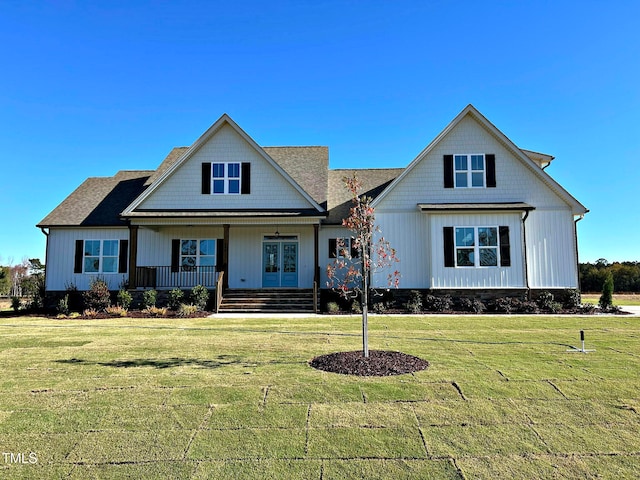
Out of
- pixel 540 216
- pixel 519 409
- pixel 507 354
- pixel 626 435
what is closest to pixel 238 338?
pixel 507 354

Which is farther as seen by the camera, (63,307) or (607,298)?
(63,307)

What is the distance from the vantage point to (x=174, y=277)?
64.8 ft

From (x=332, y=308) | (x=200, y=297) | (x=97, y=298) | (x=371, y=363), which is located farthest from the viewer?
(x=97, y=298)

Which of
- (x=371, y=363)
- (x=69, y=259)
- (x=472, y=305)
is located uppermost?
(x=69, y=259)

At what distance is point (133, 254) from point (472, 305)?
1443cm

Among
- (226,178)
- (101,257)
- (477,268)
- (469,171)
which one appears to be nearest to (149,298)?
(101,257)

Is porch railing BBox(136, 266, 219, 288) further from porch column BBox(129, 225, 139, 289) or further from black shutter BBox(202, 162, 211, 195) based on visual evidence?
black shutter BBox(202, 162, 211, 195)

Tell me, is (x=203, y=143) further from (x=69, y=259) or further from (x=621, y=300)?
(x=621, y=300)

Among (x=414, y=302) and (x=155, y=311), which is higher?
(x=414, y=302)

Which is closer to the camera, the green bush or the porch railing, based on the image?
the green bush

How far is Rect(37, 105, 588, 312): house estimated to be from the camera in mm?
17359

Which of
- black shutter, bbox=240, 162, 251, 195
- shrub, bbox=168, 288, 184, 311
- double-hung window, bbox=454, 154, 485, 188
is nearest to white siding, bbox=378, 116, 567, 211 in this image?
double-hung window, bbox=454, 154, 485, 188

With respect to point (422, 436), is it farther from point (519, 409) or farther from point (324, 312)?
point (324, 312)

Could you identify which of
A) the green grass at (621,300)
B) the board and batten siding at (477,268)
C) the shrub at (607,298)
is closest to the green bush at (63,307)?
the board and batten siding at (477,268)
